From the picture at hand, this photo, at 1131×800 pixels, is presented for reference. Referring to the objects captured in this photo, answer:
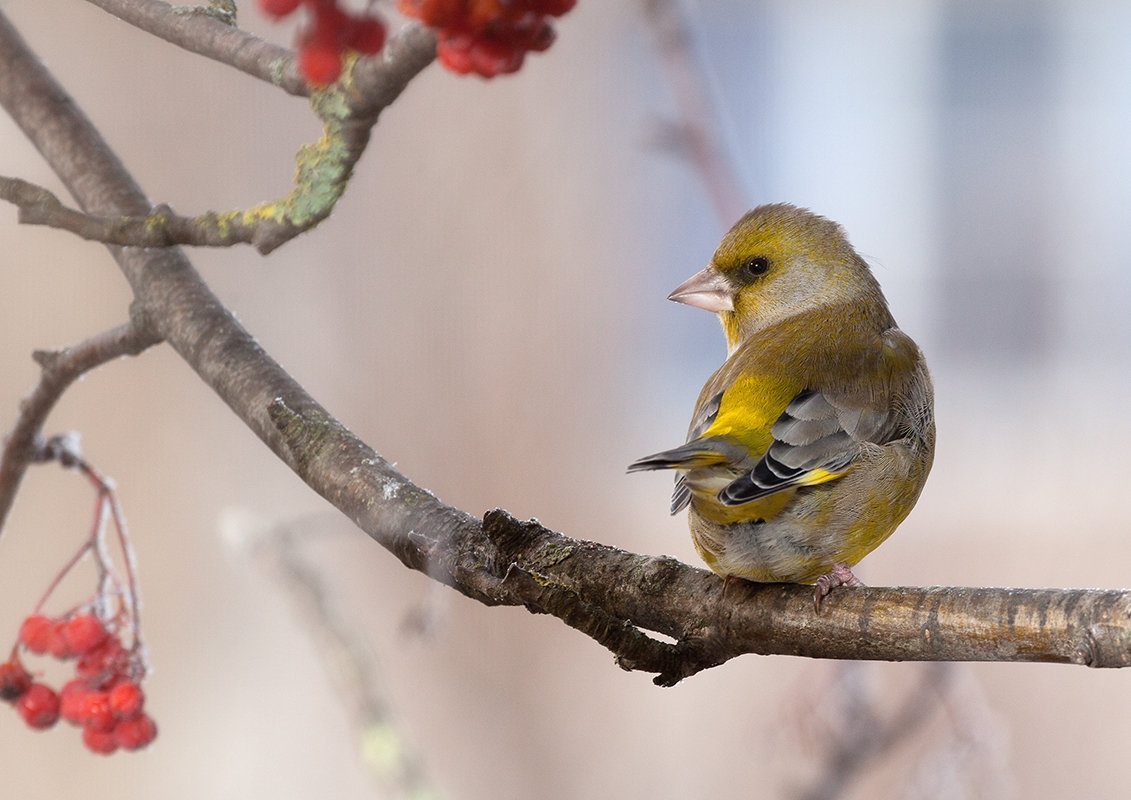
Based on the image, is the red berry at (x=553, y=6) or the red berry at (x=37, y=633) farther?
the red berry at (x=37, y=633)

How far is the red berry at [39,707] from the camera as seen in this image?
1.84ft

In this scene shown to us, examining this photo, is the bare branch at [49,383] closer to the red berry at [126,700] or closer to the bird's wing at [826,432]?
the red berry at [126,700]

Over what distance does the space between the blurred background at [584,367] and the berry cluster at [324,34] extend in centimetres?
59

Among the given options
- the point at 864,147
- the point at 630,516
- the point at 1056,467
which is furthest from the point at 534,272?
the point at 1056,467

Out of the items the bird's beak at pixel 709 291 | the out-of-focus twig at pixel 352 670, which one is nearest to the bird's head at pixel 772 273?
the bird's beak at pixel 709 291

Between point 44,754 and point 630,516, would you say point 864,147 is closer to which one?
point 630,516

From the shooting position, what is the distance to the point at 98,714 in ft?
1.76

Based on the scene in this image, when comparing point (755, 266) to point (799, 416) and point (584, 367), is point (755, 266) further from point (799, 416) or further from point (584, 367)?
point (584, 367)

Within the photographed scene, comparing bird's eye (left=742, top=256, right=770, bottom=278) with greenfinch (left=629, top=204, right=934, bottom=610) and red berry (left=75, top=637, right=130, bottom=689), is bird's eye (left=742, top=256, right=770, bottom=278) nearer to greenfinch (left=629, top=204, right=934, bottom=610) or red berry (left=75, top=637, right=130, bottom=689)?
→ greenfinch (left=629, top=204, right=934, bottom=610)

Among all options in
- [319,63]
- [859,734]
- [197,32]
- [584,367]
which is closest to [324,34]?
[319,63]

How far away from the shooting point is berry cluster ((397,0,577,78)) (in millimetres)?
253

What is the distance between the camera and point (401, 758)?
0.66 m

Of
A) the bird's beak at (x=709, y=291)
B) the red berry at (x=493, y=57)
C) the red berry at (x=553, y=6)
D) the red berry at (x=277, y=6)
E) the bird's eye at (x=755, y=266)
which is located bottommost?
the red berry at (x=493, y=57)

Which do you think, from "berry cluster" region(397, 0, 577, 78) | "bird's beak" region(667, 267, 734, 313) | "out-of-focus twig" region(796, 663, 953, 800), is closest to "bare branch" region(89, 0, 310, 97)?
"berry cluster" region(397, 0, 577, 78)
